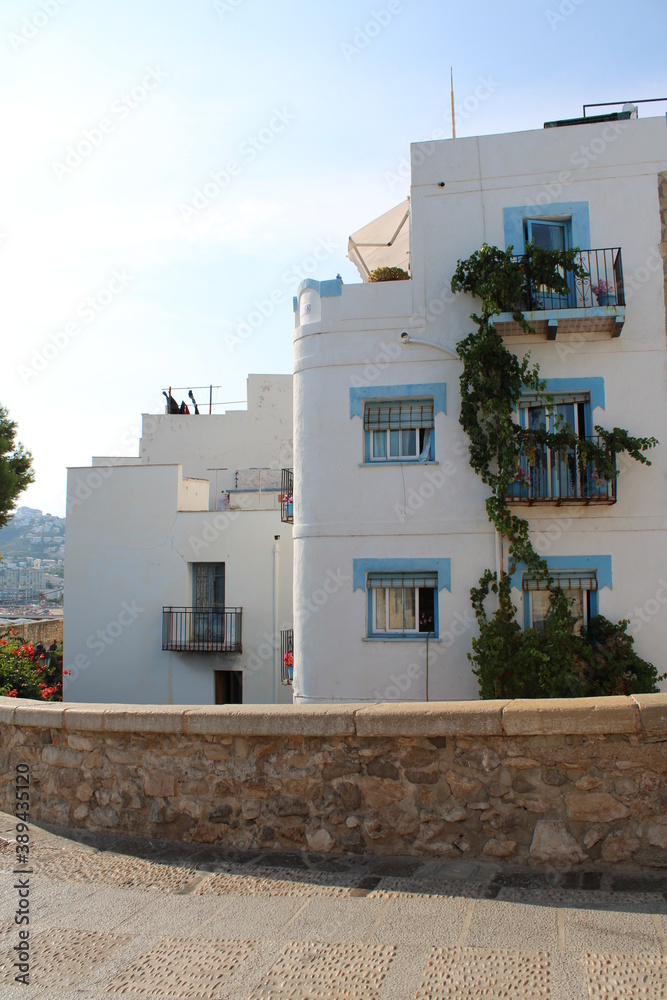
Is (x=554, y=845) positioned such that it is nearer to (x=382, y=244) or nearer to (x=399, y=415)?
(x=399, y=415)

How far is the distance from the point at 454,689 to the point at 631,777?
807 cm

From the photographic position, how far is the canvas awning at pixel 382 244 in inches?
639

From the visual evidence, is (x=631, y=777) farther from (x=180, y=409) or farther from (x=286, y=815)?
(x=180, y=409)

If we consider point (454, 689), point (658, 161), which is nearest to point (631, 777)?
point (454, 689)

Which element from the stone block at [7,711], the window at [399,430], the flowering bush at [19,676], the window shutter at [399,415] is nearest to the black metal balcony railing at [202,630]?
the flowering bush at [19,676]

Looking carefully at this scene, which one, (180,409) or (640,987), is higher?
(180,409)

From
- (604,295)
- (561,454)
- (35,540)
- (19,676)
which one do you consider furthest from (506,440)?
(35,540)

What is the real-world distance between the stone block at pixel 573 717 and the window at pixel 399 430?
8.64m

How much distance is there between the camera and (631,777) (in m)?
4.93

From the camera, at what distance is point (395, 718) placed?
5.25 m

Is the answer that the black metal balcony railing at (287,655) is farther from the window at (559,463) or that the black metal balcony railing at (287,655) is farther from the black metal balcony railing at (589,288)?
the black metal balcony railing at (589,288)

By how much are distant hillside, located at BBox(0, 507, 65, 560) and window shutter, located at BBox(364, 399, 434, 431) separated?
8012 cm

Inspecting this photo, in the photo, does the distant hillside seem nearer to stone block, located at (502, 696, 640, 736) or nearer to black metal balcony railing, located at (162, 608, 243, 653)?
black metal balcony railing, located at (162, 608, 243, 653)

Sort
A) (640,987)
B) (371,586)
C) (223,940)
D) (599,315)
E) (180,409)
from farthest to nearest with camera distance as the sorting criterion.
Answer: (180,409) → (371,586) → (599,315) → (223,940) → (640,987)
